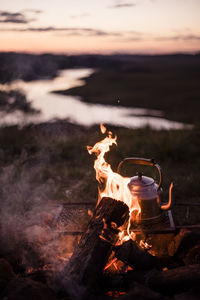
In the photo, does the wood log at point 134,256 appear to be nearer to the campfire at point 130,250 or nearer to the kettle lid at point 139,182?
the campfire at point 130,250

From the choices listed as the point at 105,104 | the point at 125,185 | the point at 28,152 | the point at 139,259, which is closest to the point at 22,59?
the point at 28,152

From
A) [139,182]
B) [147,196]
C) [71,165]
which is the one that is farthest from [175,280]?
[71,165]

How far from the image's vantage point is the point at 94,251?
2.25m

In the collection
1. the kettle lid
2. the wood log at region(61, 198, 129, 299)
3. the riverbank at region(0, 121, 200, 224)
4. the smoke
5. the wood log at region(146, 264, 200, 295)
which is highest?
the kettle lid

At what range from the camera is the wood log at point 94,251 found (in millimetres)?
2145

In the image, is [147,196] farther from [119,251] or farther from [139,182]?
[119,251]

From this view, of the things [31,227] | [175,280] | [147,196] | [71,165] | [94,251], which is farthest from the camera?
[71,165]

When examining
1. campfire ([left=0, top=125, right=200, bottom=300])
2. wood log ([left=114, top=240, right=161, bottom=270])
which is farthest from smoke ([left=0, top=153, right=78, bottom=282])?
wood log ([left=114, top=240, right=161, bottom=270])

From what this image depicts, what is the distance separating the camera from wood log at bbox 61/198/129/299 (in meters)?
2.14

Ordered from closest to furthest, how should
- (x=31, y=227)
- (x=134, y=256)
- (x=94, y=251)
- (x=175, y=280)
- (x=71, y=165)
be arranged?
(x=175, y=280)
(x=94, y=251)
(x=134, y=256)
(x=31, y=227)
(x=71, y=165)

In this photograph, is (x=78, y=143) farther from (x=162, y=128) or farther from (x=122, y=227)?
(x=122, y=227)

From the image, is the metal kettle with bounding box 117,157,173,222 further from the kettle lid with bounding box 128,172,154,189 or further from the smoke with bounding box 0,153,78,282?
the smoke with bounding box 0,153,78,282

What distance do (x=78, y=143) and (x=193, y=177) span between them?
267 centimetres

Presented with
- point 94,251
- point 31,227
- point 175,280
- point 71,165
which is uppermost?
point 94,251
